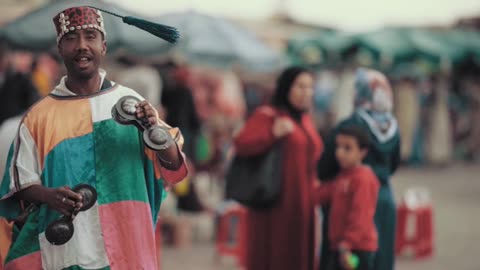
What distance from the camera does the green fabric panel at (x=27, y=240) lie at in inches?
144

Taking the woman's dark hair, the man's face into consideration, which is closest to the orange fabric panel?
the man's face

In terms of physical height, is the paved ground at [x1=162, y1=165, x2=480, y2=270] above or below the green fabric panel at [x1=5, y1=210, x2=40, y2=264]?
below

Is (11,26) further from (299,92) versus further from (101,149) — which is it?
(101,149)

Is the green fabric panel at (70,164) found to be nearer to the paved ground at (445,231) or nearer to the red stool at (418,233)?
the paved ground at (445,231)

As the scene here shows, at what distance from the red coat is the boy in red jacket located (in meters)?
Result: 0.40

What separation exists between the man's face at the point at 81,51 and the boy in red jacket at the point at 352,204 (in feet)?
8.04

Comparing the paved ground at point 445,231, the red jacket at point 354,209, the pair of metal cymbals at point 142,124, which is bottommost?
the paved ground at point 445,231

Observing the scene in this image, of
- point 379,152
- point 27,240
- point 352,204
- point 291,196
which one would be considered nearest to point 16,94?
point 291,196

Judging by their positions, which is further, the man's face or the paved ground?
the paved ground

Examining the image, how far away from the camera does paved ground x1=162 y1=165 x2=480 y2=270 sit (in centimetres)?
916

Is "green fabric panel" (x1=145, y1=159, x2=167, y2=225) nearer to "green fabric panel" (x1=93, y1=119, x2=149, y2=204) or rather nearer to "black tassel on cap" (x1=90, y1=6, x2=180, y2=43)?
"green fabric panel" (x1=93, y1=119, x2=149, y2=204)

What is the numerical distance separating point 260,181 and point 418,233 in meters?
3.90

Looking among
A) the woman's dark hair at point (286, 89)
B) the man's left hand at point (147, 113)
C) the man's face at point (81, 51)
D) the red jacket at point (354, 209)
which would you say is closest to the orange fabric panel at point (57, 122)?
the man's face at point (81, 51)

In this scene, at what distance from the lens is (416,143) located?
772 inches
